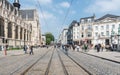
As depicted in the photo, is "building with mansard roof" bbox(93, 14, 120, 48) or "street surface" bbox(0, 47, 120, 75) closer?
"street surface" bbox(0, 47, 120, 75)

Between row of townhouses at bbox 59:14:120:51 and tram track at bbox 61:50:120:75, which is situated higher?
row of townhouses at bbox 59:14:120:51

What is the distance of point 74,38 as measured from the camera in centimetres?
12769

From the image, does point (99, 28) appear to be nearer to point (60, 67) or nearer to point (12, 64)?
point (12, 64)

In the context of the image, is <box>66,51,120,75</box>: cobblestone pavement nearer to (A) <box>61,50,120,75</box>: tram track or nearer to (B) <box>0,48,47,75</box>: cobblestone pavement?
(A) <box>61,50,120,75</box>: tram track

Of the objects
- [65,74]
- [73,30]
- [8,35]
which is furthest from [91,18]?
[65,74]

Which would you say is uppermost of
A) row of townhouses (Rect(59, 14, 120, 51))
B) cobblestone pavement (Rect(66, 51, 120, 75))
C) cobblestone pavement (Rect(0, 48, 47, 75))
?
row of townhouses (Rect(59, 14, 120, 51))

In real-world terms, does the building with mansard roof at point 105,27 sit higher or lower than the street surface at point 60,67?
higher

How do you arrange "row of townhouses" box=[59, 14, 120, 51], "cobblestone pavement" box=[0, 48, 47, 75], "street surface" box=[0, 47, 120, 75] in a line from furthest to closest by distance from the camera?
"row of townhouses" box=[59, 14, 120, 51], "cobblestone pavement" box=[0, 48, 47, 75], "street surface" box=[0, 47, 120, 75]

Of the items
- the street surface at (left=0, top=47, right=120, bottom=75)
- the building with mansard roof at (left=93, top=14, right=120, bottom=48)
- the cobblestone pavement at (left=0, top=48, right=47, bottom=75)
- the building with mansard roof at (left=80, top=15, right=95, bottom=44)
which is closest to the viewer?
the street surface at (left=0, top=47, right=120, bottom=75)

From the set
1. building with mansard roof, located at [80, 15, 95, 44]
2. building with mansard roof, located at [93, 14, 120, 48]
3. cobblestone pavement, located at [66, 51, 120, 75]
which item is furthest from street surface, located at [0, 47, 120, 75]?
building with mansard roof, located at [80, 15, 95, 44]

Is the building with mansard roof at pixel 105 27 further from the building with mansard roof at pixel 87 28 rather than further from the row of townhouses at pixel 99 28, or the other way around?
the building with mansard roof at pixel 87 28

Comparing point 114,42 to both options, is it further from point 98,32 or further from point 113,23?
point 98,32

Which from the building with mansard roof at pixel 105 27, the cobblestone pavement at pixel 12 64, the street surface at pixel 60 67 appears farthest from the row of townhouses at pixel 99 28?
the street surface at pixel 60 67

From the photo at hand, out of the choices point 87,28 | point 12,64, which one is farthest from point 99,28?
point 12,64
